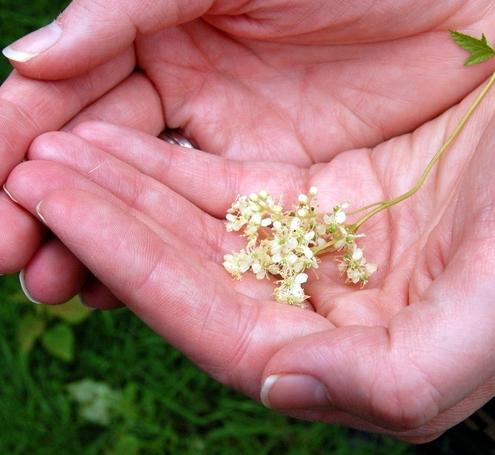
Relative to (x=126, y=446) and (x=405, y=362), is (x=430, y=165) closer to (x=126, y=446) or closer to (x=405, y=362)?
(x=405, y=362)

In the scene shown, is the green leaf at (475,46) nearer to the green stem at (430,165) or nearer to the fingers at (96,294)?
the green stem at (430,165)

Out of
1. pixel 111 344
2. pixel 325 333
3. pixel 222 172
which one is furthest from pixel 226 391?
pixel 325 333

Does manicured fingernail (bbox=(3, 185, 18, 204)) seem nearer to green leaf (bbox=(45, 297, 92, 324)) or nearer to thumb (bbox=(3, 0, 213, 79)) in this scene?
thumb (bbox=(3, 0, 213, 79))

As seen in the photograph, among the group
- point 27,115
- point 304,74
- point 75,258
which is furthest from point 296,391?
point 304,74

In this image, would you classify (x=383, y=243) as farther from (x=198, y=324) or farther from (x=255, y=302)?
(x=198, y=324)

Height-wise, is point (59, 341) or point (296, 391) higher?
point (296, 391)

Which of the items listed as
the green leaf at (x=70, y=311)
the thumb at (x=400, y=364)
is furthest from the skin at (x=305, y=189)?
the green leaf at (x=70, y=311)
